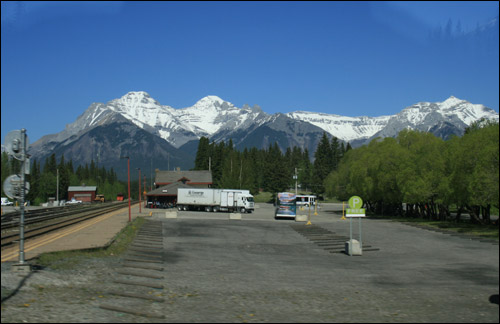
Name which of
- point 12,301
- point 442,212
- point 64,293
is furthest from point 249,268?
point 442,212

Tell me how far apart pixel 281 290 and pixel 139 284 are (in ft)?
14.5

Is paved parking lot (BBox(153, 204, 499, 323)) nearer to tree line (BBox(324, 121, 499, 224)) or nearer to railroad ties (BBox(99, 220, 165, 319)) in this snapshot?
railroad ties (BBox(99, 220, 165, 319))

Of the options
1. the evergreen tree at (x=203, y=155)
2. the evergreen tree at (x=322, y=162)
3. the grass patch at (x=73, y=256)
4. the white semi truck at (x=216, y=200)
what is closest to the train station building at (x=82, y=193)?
the evergreen tree at (x=203, y=155)

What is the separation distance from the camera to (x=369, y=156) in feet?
240

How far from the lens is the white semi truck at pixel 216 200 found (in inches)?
3076

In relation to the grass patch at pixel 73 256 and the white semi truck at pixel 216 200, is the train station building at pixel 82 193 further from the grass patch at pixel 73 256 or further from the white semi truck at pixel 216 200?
the grass patch at pixel 73 256

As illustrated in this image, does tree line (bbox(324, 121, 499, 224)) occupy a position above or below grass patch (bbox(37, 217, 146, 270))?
above

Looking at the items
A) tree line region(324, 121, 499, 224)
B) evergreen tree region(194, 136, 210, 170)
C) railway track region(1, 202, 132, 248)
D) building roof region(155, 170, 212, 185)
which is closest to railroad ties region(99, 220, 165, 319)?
railway track region(1, 202, 132, 248)

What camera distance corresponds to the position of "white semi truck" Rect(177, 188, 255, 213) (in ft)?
256

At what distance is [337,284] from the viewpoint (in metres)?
15.5

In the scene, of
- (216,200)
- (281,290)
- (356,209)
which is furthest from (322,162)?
(281,290)

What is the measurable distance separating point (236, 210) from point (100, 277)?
6257 cm

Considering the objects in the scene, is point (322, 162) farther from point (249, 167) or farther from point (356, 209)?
point (356, 209)

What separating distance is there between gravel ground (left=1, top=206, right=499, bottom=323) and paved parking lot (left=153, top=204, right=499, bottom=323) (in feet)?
0.09
